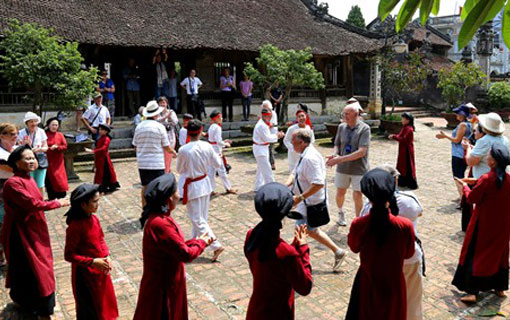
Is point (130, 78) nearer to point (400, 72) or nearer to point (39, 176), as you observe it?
point (39, 176)

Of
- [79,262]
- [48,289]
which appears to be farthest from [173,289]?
[48,289]

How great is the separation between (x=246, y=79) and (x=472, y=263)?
549 inches

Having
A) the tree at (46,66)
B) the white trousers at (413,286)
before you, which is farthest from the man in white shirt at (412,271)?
the tree at (46,66)

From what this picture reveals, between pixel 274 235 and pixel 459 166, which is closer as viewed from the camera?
pixel 274 235

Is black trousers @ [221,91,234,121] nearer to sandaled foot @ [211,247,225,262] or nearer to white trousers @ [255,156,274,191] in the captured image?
white trousers @ [255,156,274,191]

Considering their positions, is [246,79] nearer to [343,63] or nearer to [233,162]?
[233,162]

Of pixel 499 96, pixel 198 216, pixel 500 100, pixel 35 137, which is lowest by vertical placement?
pixel 198 216

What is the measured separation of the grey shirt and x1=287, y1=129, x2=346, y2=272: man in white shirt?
143cm

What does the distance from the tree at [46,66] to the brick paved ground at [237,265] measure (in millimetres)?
2779

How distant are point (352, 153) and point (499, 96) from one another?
72.4 ft

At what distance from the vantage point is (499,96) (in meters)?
24.8

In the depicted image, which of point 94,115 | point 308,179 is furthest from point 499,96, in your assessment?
point 308,179

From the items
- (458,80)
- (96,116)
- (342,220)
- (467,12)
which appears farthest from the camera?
(458,80)

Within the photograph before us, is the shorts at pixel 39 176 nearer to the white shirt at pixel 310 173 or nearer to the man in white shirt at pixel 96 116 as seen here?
the man in white shirt at pixel 96 116
